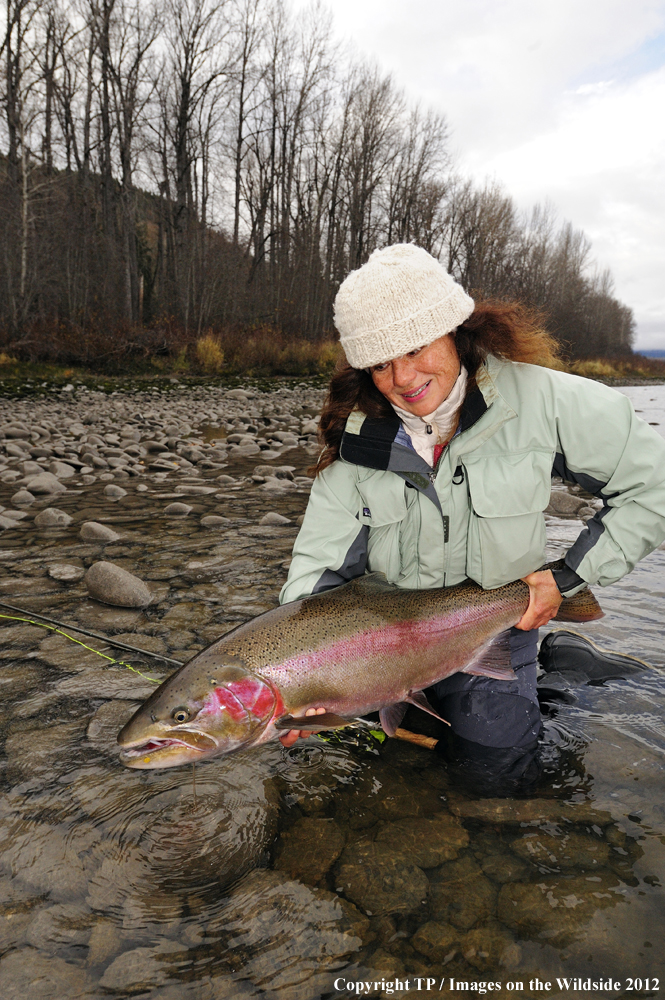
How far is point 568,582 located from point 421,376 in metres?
1.00

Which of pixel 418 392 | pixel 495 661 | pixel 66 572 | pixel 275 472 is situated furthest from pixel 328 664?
pixel 275 472

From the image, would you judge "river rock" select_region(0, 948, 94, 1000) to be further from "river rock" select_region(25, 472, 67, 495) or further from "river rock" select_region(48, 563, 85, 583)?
"river rock" select_region(25, 472, 67, 495)

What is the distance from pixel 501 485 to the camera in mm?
2574

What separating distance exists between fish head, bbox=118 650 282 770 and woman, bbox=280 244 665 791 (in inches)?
22.5

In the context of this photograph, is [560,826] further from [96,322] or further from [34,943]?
[96,322]

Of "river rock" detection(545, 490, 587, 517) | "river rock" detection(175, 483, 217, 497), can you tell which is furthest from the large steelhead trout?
"river rock" detection(175, 483, 217, 497)

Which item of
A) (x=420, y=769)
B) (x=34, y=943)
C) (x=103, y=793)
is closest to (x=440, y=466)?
(x=420, y=769)

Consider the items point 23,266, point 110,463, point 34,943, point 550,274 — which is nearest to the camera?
point 34,943

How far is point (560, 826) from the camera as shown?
235cm

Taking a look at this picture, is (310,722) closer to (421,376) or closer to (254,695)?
(254,695)

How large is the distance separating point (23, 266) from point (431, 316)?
63.6 feet

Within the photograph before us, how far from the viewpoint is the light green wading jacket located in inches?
100

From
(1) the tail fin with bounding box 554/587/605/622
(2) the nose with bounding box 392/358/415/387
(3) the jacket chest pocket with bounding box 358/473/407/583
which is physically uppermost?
(2) the nose with bounding box 392/358/415/387

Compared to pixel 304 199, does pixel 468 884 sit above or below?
below
